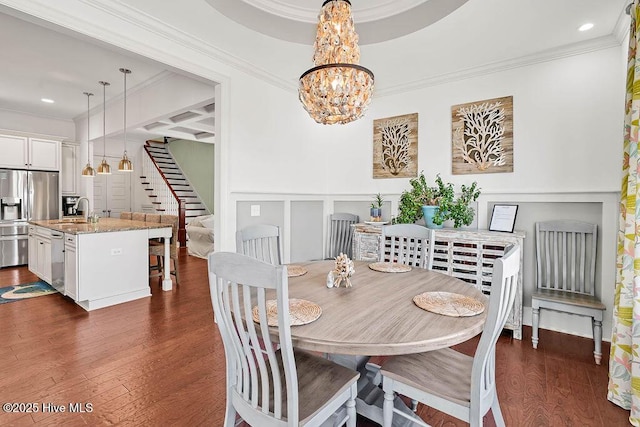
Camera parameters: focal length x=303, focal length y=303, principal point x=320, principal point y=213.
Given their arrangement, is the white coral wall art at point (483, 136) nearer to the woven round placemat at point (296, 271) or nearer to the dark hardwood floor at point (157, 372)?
the dark hardwood floor at point (157, 372)

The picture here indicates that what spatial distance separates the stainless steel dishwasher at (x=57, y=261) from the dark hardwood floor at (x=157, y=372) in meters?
0.49

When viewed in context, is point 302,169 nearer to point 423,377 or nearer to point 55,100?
point 423,377

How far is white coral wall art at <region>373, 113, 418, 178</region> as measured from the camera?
370 centimetres

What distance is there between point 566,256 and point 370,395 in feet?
7.54

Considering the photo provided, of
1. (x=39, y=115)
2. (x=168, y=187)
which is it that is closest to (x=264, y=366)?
(x=168, y=187)

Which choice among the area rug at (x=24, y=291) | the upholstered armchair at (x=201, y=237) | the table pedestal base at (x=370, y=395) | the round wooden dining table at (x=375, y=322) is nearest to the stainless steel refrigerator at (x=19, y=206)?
the area rug at (x=24, y=291)

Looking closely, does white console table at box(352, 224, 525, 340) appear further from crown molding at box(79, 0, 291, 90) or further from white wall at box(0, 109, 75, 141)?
white wall at box(0, 109, 75, 141)

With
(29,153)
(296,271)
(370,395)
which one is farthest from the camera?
(29,153)

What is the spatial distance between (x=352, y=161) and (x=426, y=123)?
3.51 ft

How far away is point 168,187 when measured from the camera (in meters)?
7.41

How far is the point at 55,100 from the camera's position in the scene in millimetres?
5250

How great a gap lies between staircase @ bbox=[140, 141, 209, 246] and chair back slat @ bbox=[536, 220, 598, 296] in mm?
7013

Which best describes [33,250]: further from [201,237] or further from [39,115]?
[39,115]

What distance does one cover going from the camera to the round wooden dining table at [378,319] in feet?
3.52
